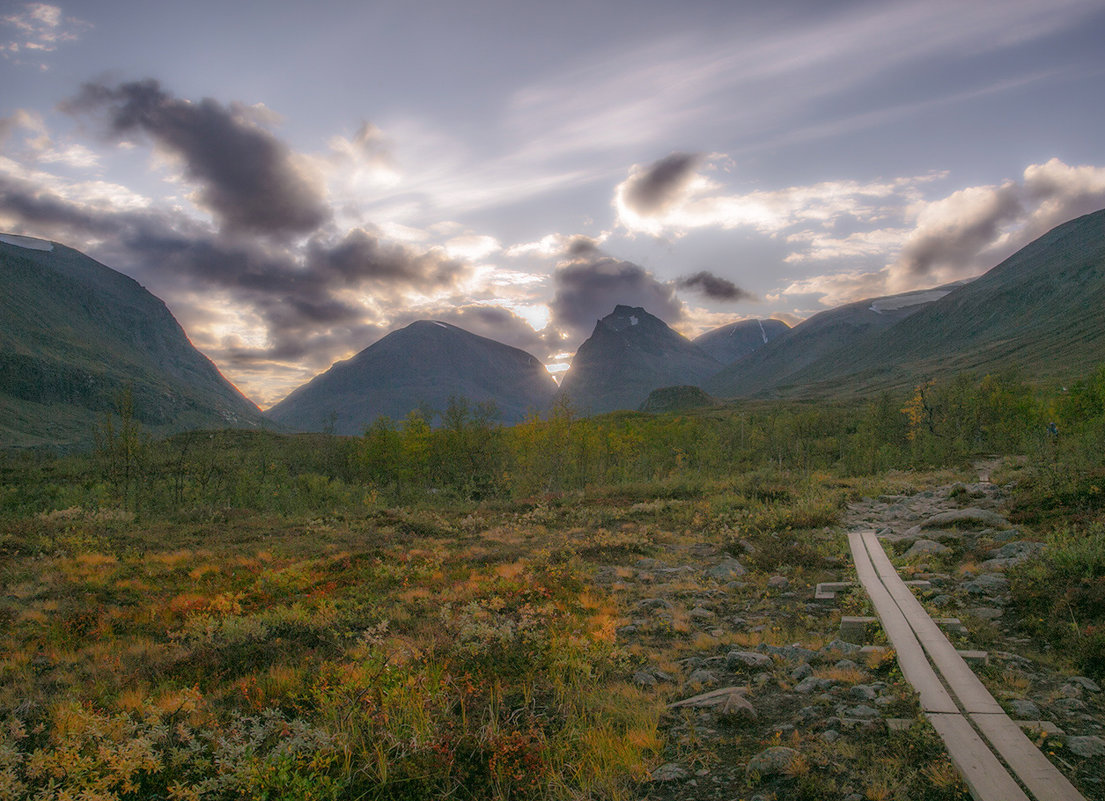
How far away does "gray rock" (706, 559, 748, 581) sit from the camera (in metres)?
13.8

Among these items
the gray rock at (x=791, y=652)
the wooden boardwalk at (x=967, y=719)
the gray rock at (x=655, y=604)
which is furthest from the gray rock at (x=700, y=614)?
the wooden boardwalk at (x=967, y=719)

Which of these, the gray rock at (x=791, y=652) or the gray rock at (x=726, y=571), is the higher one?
the gray rock at (x=791, y=652)

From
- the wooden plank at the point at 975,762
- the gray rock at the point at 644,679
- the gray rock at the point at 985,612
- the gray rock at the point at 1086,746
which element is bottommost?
the gray rock at the point at 644,679

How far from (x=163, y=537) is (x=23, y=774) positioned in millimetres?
19827

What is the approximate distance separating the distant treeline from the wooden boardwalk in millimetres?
23556

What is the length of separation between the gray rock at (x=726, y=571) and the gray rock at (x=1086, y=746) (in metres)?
8.48

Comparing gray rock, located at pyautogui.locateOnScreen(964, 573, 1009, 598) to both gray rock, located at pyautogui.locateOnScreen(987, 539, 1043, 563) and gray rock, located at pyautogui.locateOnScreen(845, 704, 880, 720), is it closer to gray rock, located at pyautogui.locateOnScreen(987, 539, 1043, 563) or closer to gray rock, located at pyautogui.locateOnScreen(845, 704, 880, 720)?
gray rock, located at pyautogui.locateOnScreen(987, 539, 1043, 563)

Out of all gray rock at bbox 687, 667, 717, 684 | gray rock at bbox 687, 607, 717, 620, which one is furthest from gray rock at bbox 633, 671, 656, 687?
gray rock at bbox 687, 607, 717, 620

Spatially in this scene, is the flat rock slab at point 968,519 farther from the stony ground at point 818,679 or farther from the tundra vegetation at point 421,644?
the tundra vegetation at point 421,644

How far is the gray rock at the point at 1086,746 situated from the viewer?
502 cm

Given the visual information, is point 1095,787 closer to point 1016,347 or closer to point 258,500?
point 258,500

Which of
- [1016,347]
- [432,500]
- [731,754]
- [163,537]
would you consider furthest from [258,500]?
[1016,347]

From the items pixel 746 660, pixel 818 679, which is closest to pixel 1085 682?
pixel 818 679

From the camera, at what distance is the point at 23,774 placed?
5.44 meters
